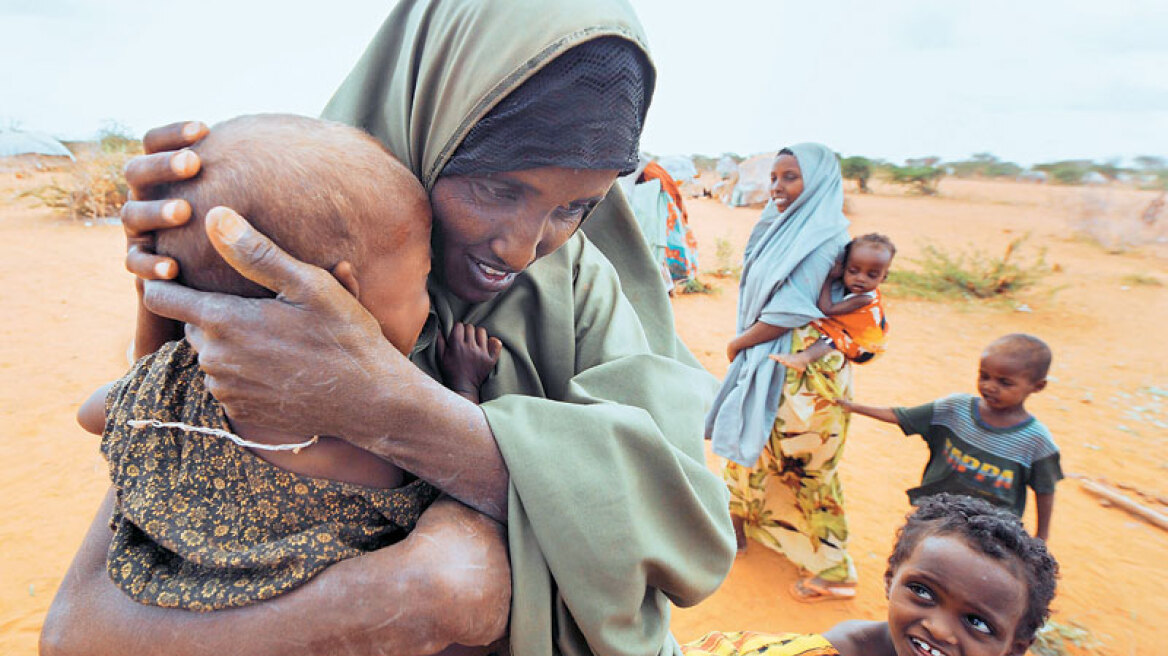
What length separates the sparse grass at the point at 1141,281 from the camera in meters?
12.7

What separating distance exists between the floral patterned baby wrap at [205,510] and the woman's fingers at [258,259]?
0.89ft

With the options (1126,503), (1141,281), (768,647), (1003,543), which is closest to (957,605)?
(1003,543)

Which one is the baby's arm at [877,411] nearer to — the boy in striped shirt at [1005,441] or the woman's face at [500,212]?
the boy in striped shirt at [1005,441]

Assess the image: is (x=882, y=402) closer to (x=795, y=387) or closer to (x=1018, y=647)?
(x=795, y=387)

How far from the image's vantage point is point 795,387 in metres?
3.96

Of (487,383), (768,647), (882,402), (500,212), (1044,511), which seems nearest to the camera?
(500,212)

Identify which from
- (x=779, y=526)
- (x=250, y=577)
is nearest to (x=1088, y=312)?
(x=779, y=526)

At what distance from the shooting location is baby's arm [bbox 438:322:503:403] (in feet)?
3.98

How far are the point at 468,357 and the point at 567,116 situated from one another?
0.50 meters

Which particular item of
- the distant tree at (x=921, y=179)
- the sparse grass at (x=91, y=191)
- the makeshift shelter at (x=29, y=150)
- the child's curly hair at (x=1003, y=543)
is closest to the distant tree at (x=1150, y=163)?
the distant tree at (x=921, y=179)

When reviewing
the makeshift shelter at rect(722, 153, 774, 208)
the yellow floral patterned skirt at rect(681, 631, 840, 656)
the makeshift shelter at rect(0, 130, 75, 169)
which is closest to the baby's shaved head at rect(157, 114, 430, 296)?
the yellow floral patterned skirt at rect(681, 631, 840, 656)

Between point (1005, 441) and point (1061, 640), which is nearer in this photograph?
point (1005, 441)

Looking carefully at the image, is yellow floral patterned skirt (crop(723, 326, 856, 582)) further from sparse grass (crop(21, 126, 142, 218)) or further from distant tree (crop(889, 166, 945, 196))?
distant tree (crop(889, 166, 945, 196))

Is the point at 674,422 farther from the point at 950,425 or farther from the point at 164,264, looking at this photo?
the point at 950,425
